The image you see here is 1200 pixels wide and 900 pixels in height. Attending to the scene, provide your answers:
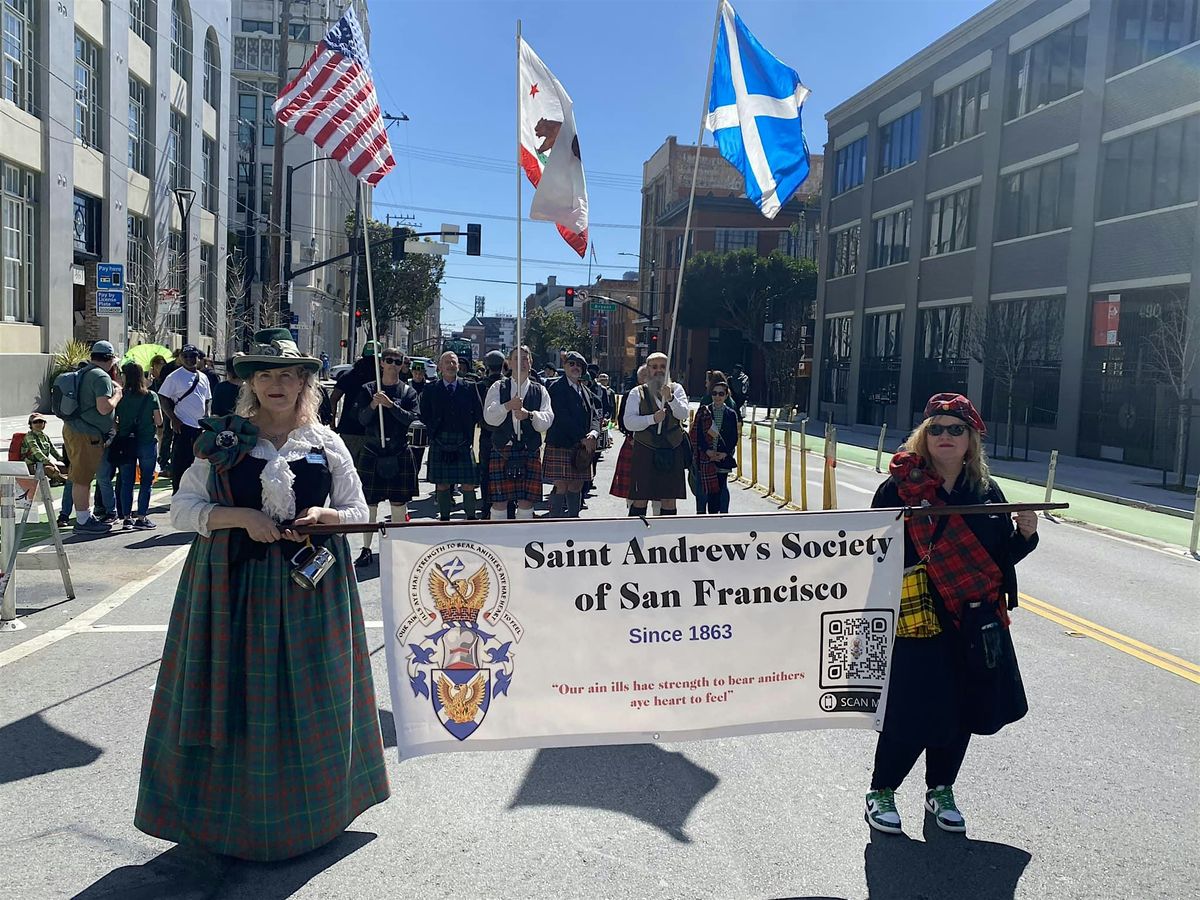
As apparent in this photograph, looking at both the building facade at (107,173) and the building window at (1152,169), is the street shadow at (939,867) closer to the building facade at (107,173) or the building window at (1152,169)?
the building facade at (107,173)

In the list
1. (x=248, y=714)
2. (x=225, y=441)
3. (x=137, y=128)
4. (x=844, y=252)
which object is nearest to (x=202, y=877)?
(x=248, y=714)

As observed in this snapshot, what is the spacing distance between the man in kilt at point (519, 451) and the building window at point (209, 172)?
33.5 metres

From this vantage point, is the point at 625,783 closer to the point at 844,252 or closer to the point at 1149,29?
the point at 1149,29

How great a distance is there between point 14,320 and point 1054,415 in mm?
26614

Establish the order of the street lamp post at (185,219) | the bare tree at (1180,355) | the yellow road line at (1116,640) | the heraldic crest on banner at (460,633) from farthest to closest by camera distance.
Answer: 1. the street lamp post at (185,219)
2. the bare tree at (1180,355)
3. the yellow road line at (1116,640)
4. the heraldic crest on banner at (460,633)

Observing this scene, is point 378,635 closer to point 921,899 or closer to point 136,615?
point 136,615

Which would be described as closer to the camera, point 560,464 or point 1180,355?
point 560,464

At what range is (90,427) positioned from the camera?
986 cm

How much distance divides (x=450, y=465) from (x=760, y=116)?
4.54 m

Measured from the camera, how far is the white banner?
376cm

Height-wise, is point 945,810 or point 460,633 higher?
point 460,633

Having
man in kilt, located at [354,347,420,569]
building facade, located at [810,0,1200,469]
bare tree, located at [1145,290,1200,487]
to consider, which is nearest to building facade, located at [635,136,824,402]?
building facade, located at [810,0,1200,469]

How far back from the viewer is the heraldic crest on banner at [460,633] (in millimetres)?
3750

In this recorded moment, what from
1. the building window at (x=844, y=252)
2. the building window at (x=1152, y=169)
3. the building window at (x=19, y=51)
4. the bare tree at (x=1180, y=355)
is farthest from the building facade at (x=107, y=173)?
the building window at (x=844, y=252)
